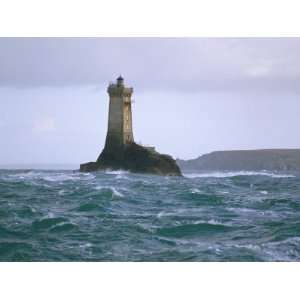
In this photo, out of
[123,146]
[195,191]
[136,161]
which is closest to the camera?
[195,191]

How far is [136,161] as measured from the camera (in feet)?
19.7

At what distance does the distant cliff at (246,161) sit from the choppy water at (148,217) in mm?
98

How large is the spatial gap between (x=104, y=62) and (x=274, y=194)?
6.87 feet

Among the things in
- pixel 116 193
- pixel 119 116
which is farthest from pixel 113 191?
pixel 119 116

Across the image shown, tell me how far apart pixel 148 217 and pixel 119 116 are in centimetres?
105

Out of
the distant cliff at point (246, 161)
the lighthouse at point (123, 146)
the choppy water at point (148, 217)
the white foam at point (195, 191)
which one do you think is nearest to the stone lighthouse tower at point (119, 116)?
the lighthouse at point (123, 146)

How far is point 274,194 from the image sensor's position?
556 centimetres

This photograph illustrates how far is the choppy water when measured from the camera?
5.25 meters

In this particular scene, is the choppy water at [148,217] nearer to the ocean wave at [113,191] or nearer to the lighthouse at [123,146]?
the ocean wave at [113,191]

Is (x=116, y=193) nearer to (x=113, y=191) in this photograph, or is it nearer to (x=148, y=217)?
(x=113, y=191)

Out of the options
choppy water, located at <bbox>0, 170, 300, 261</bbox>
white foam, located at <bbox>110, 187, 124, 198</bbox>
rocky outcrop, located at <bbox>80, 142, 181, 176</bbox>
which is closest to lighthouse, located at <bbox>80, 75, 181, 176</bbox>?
rocky outcrop, located at <bbox>80, 142, 181, 176</bbox>

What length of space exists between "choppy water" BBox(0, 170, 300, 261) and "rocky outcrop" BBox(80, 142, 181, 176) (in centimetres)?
10
